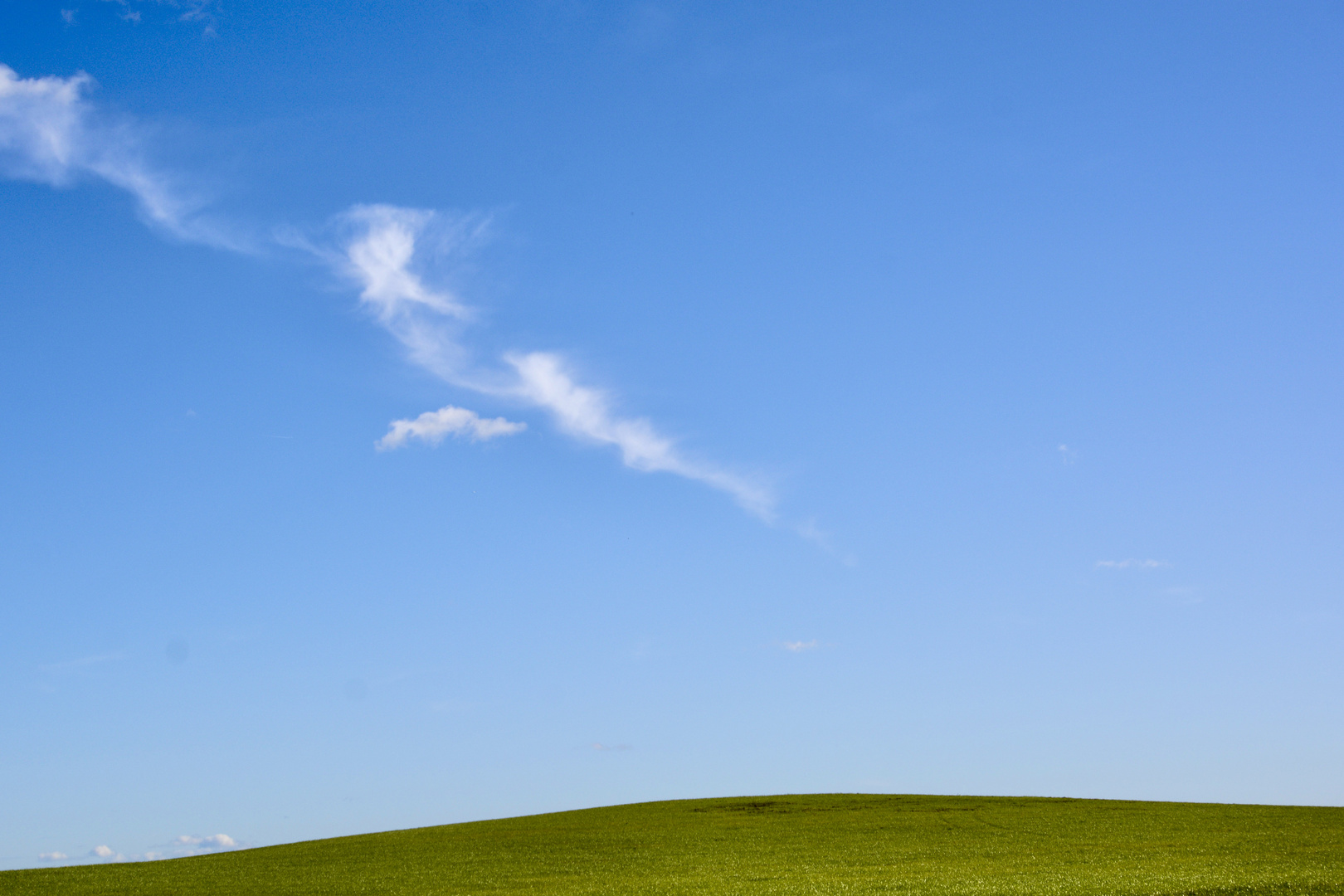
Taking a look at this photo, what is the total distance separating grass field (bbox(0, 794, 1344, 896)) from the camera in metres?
27.9

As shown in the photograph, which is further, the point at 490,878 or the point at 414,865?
the point at 414,865

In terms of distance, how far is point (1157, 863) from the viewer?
98.3ft

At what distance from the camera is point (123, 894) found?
3306 cm

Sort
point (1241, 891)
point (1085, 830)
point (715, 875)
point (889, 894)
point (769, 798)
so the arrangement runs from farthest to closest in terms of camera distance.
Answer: point (769, 798)
point (1085, 830)
point (715, 875)
point (889, 894)
point (1241, 891)

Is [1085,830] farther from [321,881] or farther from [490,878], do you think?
[321,881]

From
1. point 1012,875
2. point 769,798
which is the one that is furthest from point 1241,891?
point 769,798

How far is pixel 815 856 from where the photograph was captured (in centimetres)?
3619

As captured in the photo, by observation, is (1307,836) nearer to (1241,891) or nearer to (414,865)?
(1241,891)

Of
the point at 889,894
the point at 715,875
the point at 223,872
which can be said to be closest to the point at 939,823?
the point at 715,875

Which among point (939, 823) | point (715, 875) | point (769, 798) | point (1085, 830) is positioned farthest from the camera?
point (769, 798)

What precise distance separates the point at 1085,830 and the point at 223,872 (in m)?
36.1

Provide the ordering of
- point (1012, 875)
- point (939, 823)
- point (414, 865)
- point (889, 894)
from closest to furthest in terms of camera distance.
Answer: point (889, 894) → point (1012, 875) → point (414, 865) → point (939, 823)

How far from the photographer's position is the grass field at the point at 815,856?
2792cm

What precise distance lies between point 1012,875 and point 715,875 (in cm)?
947
